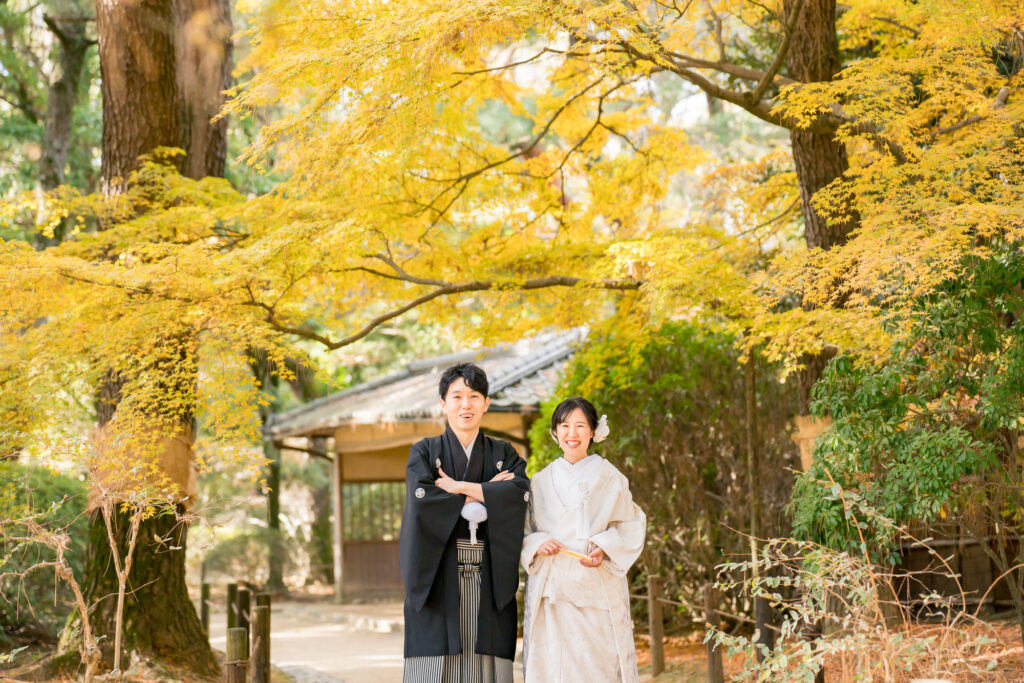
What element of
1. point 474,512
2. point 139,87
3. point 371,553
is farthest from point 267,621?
point 371,553

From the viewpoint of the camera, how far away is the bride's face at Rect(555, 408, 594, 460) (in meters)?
4.01

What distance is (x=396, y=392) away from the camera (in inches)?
523

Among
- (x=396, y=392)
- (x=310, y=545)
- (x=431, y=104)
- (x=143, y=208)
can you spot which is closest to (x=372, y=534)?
(x=396, y=392)

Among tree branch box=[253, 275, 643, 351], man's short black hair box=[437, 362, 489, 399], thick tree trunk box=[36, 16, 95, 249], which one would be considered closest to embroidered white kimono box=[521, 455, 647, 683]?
man's short black hair box=[437, 362, 489, 399]

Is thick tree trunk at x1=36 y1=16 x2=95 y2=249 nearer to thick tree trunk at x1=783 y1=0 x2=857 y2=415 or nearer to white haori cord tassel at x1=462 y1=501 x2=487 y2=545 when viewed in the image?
thick tree trunk at x1=783 y1=0 x2=857 y2=415

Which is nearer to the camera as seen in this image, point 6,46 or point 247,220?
point 247,220

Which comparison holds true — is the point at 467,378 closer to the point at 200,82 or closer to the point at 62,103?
the point at 200,82

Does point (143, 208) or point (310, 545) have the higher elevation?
point (143, 208)

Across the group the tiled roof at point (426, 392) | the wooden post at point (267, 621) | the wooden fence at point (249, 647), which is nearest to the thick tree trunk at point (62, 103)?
the tiled roof at point (426, 392)

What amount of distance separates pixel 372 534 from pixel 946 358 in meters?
10.6

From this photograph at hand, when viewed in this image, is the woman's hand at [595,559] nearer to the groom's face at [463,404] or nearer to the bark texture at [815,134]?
the groom's face at [463,404]

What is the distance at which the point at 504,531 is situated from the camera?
386 centimetres

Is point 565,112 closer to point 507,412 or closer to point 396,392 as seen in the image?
point 507,412

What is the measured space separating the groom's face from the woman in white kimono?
36 centimetres
